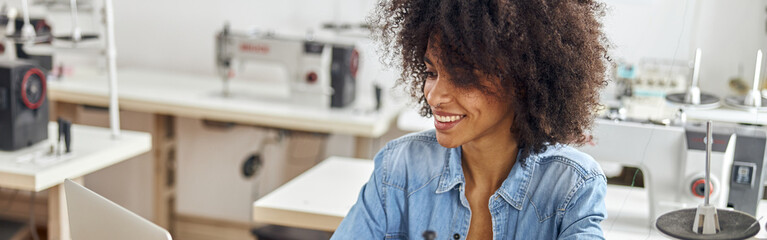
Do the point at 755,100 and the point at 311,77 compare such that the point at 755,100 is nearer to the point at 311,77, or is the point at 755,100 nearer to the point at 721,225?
the point at 721,225

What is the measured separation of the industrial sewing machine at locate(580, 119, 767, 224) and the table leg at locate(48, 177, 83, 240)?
1.54m

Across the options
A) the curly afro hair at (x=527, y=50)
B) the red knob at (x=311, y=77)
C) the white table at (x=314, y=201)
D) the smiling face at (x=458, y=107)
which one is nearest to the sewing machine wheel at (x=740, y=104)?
the curly afro hair at (x=527, y=50)

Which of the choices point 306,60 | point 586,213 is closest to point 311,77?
point 306,60

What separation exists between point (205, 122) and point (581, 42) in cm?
280

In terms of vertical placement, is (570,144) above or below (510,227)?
above

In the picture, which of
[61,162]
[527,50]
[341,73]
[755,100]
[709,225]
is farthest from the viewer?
[341,73]

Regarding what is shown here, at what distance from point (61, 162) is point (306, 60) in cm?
115

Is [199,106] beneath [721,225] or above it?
beneath

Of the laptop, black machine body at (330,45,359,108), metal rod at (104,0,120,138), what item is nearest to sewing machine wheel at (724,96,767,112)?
the laptop

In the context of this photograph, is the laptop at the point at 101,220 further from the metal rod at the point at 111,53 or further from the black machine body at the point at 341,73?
the black machine body at the point at 341,73

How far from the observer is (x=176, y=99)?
320cm

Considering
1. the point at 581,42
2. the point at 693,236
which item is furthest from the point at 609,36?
the point at 693,236

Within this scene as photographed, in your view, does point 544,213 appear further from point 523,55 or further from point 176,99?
point 176,99

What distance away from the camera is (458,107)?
123cm
